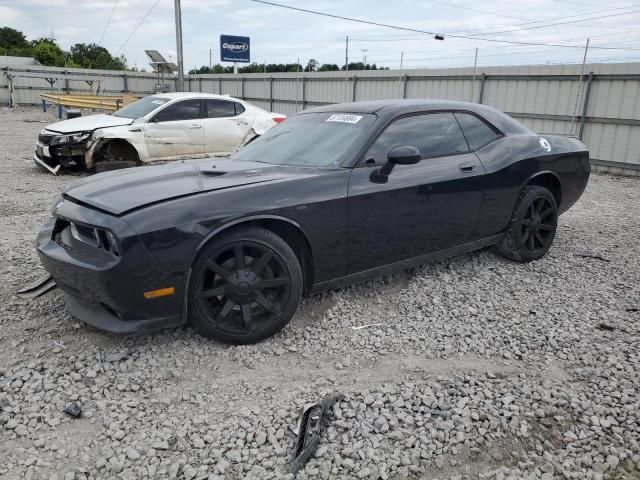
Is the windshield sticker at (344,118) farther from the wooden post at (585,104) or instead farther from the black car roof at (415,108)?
the wooden post at (585,104)

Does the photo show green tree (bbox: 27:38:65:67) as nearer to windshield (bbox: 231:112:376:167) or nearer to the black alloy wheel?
windshield (bbox: 231:112:376:167)

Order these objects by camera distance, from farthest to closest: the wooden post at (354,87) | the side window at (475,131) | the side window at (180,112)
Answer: the wooden post at (354,87) → the side window at (180,112) → the side window at (475,131)

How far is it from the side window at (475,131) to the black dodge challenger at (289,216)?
0.01m

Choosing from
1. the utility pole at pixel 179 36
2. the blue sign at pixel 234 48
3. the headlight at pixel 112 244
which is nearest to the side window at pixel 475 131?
the headlight at pixel 112 244

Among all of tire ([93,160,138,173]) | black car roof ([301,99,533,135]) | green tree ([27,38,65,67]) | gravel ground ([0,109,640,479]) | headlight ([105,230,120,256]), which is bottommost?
gravel ground ([0,109,640,479])

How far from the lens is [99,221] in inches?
116

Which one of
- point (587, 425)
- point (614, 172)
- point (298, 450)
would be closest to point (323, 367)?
point (298, 450)

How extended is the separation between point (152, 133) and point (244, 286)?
6.84m

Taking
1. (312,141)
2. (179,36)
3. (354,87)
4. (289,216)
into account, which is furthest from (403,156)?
(179,36)

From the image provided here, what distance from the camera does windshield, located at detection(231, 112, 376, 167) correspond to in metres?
3.78

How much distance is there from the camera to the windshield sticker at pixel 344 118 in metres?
3.99

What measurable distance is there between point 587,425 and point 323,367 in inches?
56.5

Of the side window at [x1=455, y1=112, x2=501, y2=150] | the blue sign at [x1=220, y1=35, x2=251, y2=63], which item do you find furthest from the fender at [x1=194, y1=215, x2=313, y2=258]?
the blue sign at [x1=220, y1=35, x2=251, y2=63]

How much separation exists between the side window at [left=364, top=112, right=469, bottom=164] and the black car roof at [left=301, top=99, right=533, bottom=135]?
0.24 feet
